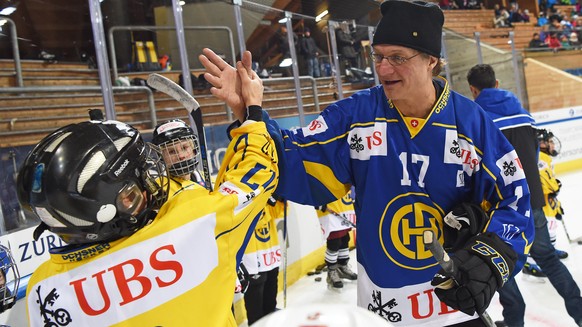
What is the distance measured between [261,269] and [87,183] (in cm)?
213

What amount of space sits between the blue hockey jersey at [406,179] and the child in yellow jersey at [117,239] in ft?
1.19

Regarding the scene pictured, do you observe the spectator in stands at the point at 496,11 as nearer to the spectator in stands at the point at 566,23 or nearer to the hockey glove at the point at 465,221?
the spectator in stands at the point at 566,23

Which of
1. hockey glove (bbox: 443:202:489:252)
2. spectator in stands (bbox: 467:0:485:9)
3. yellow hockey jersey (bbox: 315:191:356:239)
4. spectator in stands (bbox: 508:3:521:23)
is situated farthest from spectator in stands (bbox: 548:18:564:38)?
hockey glove (bbox: 443:202:489:252)

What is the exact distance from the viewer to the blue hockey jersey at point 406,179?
124 centimetres

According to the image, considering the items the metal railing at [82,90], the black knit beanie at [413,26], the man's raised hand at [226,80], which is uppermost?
the metal railing at [82,90]

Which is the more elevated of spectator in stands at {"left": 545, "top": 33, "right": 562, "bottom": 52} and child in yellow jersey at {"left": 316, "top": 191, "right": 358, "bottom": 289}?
spectator in stands at {"left": 545, "top": 33, "right": 562, "bottom": 52}

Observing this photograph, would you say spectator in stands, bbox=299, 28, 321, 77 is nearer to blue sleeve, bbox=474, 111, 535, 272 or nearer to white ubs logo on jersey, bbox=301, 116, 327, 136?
white ubs logo on jersey, bbox=301, 116, 327, 136

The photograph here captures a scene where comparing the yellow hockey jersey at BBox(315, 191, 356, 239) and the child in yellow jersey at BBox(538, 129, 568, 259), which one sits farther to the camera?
the yellow hockey jersey at BBox(315, 191, 356, 239)

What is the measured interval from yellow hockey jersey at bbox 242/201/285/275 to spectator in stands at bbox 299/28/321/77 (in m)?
2.20

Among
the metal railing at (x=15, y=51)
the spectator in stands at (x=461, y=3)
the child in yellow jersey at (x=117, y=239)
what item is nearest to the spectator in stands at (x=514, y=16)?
the spectator in stands at (x=461, y=3)

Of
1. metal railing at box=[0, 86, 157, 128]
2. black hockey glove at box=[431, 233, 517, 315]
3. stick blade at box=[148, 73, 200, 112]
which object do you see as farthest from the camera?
metal railing at box=[0, 86, 157, 128]

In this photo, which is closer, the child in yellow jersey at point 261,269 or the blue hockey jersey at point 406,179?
the blue hockey jersey at point 406,179

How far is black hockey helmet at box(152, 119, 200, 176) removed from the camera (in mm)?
2328

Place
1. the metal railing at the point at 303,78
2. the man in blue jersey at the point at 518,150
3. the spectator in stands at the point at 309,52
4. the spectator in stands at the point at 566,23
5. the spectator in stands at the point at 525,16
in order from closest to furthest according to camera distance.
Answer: the man in blue jersey at the point at 518,150
the metal railing at the point at 303,78
the spectator in stands at the point at 309,52
the spectator in stands at the point at 566,23
the spectator in stands at the point at 525,16
